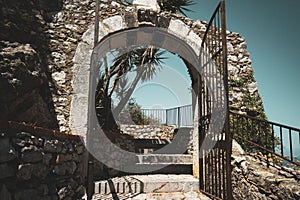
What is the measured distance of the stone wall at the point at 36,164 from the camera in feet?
6.03

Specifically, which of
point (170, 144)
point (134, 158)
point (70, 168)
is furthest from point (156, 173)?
point (170, 144)

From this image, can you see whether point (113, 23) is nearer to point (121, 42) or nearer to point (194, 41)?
point (121, 42)

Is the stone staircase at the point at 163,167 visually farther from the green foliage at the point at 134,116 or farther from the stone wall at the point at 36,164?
the green foliage at the point at 134,116

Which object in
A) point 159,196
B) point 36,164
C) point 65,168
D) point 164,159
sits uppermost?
point 36,164

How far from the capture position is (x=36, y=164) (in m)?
2.18

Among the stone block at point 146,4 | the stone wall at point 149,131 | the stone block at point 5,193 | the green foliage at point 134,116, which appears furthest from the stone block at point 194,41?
the green foliage at point 134,116

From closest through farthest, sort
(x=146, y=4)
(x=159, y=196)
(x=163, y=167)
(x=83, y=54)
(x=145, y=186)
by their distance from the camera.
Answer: (x=159, y=196) < (x=145, y=186) < (x=83, y=54) < (x=146, y=4) < (x=163, y=167)

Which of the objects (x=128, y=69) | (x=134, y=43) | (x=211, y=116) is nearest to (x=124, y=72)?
(x=128, y=69)

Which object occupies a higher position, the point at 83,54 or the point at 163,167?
the point at 83,54

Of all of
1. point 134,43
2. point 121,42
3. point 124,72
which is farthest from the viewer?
point 124,72

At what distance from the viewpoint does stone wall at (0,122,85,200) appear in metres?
1.84

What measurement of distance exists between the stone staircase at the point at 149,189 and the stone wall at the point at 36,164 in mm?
618

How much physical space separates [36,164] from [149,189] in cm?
211

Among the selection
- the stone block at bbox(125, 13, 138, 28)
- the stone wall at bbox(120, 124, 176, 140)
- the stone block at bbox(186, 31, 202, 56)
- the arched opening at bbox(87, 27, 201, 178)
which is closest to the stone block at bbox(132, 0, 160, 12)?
the stone block at bbox(125, 13, 138, 28)
